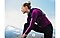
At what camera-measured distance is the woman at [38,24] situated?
74.1 inches

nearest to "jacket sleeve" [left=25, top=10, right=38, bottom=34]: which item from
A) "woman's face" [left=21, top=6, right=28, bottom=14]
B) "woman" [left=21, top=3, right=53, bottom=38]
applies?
"woman" [left=21, top=3, right=53, bottom=38]

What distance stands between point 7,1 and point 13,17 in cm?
25

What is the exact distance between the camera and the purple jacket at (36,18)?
1884 mm

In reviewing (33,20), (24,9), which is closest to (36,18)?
(33,20)

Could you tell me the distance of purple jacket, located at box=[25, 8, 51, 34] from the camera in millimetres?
1884

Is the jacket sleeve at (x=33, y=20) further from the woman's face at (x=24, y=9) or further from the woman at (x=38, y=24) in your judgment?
the woman's face at (x=24, y=9)

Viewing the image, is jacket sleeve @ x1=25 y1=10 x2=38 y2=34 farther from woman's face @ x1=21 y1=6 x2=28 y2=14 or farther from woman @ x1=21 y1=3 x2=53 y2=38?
woman's face @ x1=21 y1=6 x2=28 y2=14

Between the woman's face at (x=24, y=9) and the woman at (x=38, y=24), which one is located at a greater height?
the woman's face at (x=24, y=9)

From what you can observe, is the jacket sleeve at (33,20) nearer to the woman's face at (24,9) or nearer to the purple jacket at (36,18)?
the purple jacket at (36,18)

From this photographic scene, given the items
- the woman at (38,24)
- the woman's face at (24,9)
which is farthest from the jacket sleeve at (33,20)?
the woman's face at (24,9)

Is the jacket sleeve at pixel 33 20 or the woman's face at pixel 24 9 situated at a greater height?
the woman's face at pixel 24 9

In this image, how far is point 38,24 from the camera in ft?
6.20
